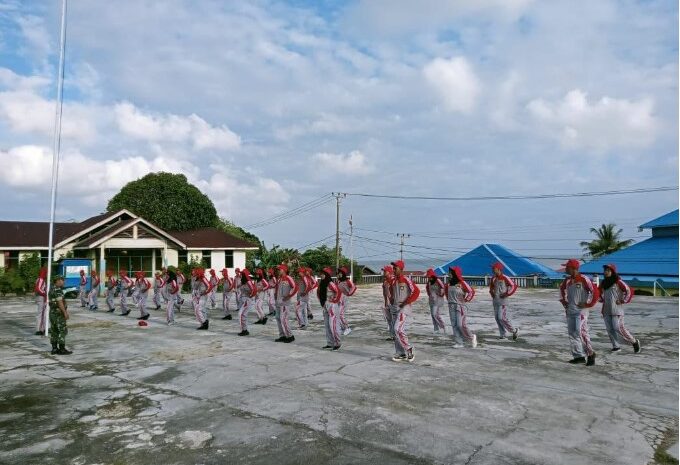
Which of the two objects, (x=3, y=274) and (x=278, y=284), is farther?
(x=3, y=274)

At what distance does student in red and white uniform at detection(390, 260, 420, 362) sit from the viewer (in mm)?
9844

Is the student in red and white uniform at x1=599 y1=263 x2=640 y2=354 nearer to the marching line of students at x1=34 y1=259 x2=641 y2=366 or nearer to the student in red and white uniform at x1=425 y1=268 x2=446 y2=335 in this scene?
the marching line of students at x1=34 y1=259 x2=641 y2=366

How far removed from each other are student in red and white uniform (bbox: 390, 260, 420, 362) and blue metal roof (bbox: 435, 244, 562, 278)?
3604cm

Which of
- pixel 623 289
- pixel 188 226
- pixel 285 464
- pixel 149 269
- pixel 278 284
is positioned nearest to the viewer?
pixel 285 464

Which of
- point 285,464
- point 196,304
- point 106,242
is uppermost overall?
point 106,242

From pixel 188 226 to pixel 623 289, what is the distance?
4234 cm

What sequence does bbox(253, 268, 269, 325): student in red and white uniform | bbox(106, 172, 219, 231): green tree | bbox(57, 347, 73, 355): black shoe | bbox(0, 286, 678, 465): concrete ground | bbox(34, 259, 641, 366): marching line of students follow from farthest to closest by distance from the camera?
bbox(106, 172, 219, 231): green tree < bbox(253, 268, 269, 325): student in red and white uniform < bbox(57, 347, 73, 355): black shoe < bbox(34, 259, 641, 366): marching line of students < bbox(0, 286, 678, 465): concrete ground

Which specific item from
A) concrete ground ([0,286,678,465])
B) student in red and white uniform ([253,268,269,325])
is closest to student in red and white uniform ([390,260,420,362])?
concrete ground ([0,286,678,465])

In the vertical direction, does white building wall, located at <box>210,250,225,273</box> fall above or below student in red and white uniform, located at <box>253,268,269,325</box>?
above

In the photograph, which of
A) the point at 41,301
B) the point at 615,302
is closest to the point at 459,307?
the point at 615,302

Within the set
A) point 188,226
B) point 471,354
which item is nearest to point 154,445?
point 471,354

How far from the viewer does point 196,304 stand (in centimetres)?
1506

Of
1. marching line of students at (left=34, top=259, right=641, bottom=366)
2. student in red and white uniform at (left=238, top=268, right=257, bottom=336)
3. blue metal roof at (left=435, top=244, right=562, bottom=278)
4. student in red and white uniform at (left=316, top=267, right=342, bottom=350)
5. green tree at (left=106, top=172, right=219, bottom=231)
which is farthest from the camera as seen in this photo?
green tree at (left=106, top=172, right=219, bottom=231)

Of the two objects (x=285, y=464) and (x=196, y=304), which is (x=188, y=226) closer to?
(x=196, y=304)
